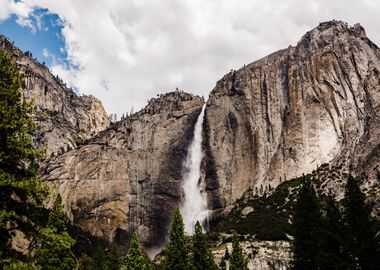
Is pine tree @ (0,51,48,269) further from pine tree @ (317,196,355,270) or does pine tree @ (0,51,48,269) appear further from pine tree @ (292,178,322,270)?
pine tree @ (292,178,322,270)

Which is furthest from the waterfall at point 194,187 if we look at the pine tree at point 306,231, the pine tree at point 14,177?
the pine tree at point 14,177

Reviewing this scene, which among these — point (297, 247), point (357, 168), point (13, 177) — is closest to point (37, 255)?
point (13, 177)

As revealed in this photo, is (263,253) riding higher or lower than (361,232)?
higher

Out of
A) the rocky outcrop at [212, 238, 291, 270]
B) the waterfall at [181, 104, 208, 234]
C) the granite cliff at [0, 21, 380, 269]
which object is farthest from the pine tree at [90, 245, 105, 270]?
the waterfall at [181, 104, 208, 234]

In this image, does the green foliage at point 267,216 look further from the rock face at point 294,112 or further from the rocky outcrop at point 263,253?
the rock face at point 294,112

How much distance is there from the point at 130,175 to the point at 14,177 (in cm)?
10896

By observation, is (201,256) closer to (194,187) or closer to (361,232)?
(361,232)

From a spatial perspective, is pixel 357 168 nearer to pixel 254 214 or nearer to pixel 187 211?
pixel 254 214

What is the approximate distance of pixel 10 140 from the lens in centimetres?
1872

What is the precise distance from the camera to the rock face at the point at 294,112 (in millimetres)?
110938

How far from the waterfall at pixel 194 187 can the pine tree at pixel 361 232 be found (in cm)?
8000

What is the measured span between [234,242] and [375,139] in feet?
191

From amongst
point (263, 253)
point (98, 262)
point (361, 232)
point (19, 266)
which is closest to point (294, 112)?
point (263, 253)

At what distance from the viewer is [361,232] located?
119 feet
